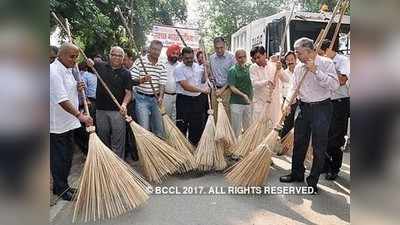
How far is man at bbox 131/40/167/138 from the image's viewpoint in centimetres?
376

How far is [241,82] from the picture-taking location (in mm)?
4078

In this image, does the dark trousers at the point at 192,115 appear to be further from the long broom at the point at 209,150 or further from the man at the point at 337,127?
the man at the point at 337,127

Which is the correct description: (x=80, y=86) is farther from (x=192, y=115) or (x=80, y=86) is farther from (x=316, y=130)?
(x=316, y=130)

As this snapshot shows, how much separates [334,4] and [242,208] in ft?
5.00

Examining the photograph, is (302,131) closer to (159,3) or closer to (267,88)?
(267,88)

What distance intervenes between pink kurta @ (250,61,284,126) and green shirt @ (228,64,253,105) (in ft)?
0.16

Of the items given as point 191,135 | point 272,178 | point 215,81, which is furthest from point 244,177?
point 215,81

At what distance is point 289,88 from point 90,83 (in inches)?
63.1

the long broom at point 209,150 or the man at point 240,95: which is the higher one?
the man at point 240,95

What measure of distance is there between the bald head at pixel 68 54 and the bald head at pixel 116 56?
1.53ft

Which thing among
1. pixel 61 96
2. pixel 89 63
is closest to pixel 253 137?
pixel 89 63

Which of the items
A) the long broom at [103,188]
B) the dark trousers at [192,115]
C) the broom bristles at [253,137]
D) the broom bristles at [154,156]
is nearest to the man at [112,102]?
the broom bristles at [154,156]

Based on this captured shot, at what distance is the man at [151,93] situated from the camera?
3.76 metres

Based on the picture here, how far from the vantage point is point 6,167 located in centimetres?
185
